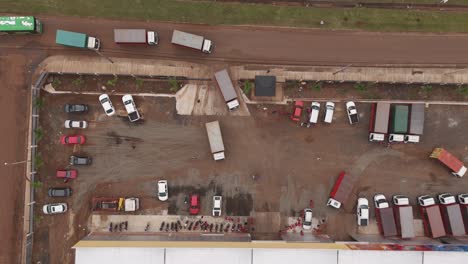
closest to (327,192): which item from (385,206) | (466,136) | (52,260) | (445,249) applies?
(385,206)

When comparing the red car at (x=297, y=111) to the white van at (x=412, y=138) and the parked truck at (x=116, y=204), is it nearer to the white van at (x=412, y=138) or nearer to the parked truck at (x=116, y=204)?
the white van at (x=412, y=138)

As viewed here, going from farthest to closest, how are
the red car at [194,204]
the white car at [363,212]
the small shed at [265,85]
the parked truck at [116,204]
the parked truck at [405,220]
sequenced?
1. the small shed at [265,85]
2. the white car at [363,212]
3. the red car at [194,204]
4. the parked truck at [116,204]
5. the parked truck at [405,220]

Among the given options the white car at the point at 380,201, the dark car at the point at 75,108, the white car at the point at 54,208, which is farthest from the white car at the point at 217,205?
the dark car at the point at 75,108

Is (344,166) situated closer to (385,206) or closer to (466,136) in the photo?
(385,206)

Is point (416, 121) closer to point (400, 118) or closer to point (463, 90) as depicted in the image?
point (400, 118)

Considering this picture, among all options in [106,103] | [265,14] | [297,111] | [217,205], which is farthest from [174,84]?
[217,205]

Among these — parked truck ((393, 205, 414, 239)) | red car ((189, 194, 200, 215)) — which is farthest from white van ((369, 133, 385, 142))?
red car ((189, 194, 200, 215))
